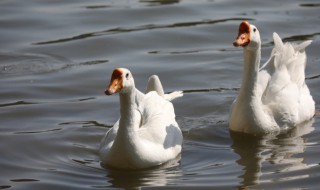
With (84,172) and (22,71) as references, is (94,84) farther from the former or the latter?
(84,172)

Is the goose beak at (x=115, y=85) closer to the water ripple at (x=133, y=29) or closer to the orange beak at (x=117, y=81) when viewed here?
the orange beak at (x=117, y=81)

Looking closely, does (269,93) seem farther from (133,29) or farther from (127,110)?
(133,29)

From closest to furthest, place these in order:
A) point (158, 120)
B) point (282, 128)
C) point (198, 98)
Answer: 1. point (158, 120)
2. point (282, 128)
3. point (198, 98)

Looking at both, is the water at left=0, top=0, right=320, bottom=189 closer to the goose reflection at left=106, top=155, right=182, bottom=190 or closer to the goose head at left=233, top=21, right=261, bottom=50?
the goose reflection at left=106, top=155, right=182, bottom=190

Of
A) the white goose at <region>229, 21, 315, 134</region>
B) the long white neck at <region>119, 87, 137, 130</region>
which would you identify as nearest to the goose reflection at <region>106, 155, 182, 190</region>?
the long white neck at <region>119, 87, 137, 130</region>

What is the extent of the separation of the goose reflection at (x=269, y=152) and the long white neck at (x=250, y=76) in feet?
1.59

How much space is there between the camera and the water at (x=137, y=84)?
8.86 m

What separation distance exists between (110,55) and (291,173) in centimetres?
502

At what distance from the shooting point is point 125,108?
8.73m

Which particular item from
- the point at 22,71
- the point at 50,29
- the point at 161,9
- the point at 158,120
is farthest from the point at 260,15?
the point at 158,120

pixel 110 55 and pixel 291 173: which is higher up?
pixel 110 55

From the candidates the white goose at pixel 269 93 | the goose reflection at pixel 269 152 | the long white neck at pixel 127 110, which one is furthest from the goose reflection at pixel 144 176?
the white goose at pixel 269 93

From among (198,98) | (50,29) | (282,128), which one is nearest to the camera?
(282,128)

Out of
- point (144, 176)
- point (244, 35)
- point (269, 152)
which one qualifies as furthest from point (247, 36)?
point (144, 176)
